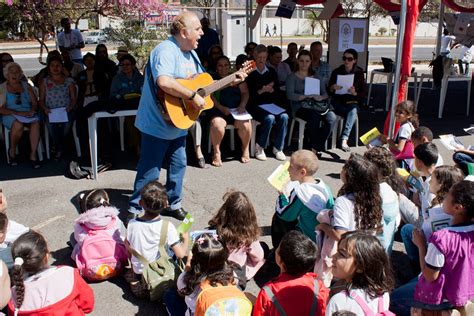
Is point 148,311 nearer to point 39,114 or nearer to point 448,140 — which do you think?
point 448,140

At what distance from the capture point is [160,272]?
3303 millimetres

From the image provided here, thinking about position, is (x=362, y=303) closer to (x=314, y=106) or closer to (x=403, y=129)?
(x=403, y=129)

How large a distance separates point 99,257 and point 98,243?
10 cm

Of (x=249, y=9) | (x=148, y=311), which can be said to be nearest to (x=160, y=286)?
(x=148, y=311)

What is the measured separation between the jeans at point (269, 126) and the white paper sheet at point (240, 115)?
0.20m

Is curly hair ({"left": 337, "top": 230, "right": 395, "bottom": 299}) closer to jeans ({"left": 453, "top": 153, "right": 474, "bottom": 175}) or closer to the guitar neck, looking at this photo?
jeans ({"left": 453, "top": 153, "right": 474, "bottom": 175})

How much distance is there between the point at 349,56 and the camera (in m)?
6.96

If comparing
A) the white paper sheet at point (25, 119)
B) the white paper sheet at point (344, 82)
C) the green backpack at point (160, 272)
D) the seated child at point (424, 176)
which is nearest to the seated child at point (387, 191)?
the seated child at point (424, 176)

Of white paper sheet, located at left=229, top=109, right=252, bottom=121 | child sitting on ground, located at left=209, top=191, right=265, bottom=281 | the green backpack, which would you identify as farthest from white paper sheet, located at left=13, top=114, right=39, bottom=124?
child sitting on ground, located at left=209, top=191, right=265, bottom=281

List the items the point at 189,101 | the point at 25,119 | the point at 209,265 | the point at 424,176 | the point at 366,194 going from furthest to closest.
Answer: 1. the point at 25,119
2. the point at 189,101
3. the point at 424,176
4. the point at 366,194
5. the point at 209,265

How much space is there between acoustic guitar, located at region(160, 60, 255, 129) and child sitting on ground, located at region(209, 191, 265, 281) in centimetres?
105

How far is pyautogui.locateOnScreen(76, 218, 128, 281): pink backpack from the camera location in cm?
351

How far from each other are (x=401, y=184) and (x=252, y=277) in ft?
4.24

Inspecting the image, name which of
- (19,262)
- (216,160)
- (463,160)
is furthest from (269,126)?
(19,262)
